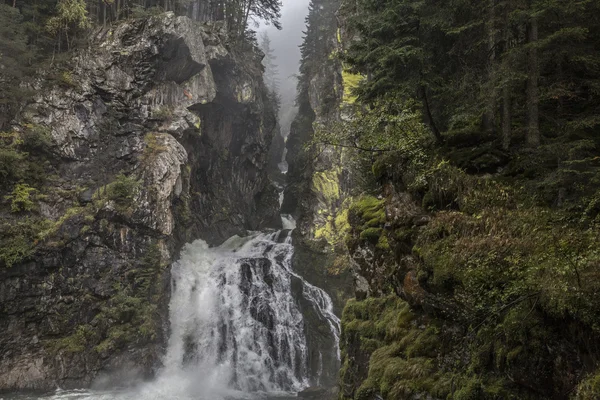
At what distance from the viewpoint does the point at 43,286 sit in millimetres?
19125

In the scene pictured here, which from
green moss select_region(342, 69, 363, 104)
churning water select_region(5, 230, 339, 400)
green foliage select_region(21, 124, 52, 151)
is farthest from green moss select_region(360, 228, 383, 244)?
green moss select_region(342, 69, 363, 104)

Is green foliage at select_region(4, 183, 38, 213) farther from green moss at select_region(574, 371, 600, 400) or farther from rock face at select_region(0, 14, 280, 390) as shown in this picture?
green moss at select_region(574, 371, 600, 400)

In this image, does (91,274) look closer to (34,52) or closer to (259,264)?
(259,264)

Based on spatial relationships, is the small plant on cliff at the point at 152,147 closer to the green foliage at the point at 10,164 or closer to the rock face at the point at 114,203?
the rock face at the point at 114,203

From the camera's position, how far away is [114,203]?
21391mm

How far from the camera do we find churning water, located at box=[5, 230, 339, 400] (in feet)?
64.8

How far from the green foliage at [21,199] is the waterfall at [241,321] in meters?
9.28

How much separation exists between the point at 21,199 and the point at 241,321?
45.1 feet

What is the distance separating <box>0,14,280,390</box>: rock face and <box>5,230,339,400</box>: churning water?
1444 millimetres

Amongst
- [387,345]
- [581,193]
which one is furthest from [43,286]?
[581,193]

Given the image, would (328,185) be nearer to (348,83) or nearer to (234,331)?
(348,83)

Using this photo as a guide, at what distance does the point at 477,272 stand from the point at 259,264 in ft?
72.1

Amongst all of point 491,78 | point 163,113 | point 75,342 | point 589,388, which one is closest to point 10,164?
point 163,113

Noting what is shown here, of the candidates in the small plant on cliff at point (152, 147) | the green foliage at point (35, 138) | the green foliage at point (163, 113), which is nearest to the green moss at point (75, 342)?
the small plant on cliff at point (152, 147)
